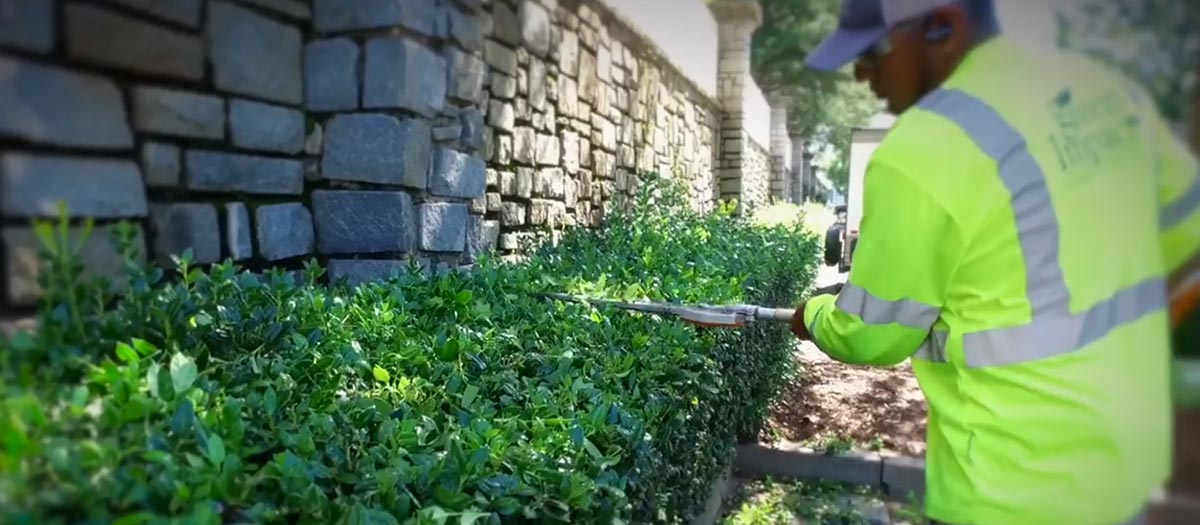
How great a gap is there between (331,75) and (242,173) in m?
0.75

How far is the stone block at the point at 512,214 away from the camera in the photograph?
3.43m

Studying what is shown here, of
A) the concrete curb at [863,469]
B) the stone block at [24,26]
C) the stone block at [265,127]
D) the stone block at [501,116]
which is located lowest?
the concrete curb at [863,469]

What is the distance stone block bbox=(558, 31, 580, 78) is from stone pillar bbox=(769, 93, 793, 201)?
257 cm

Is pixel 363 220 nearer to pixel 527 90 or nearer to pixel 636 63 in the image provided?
pixel 527 90

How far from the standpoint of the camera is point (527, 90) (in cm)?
358

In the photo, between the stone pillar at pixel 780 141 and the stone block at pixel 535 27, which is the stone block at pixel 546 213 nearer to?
the stone block at pixel 535 27

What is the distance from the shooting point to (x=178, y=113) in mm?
941

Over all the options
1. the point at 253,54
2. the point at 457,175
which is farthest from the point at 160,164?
the point at 457,175

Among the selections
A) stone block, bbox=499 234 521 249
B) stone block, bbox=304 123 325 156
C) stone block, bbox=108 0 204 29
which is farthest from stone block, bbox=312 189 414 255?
stone block, bbox=108 0 204 29

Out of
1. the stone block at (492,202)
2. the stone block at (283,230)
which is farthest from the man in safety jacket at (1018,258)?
the stone block at (492,202)

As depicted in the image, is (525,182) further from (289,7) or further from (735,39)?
(735,39)

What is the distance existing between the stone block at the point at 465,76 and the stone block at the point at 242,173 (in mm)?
839

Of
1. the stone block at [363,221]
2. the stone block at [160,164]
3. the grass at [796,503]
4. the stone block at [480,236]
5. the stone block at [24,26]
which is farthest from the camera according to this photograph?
the stone block at [480,236]

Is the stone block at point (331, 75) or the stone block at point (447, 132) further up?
the stone block at point (331, 75)
